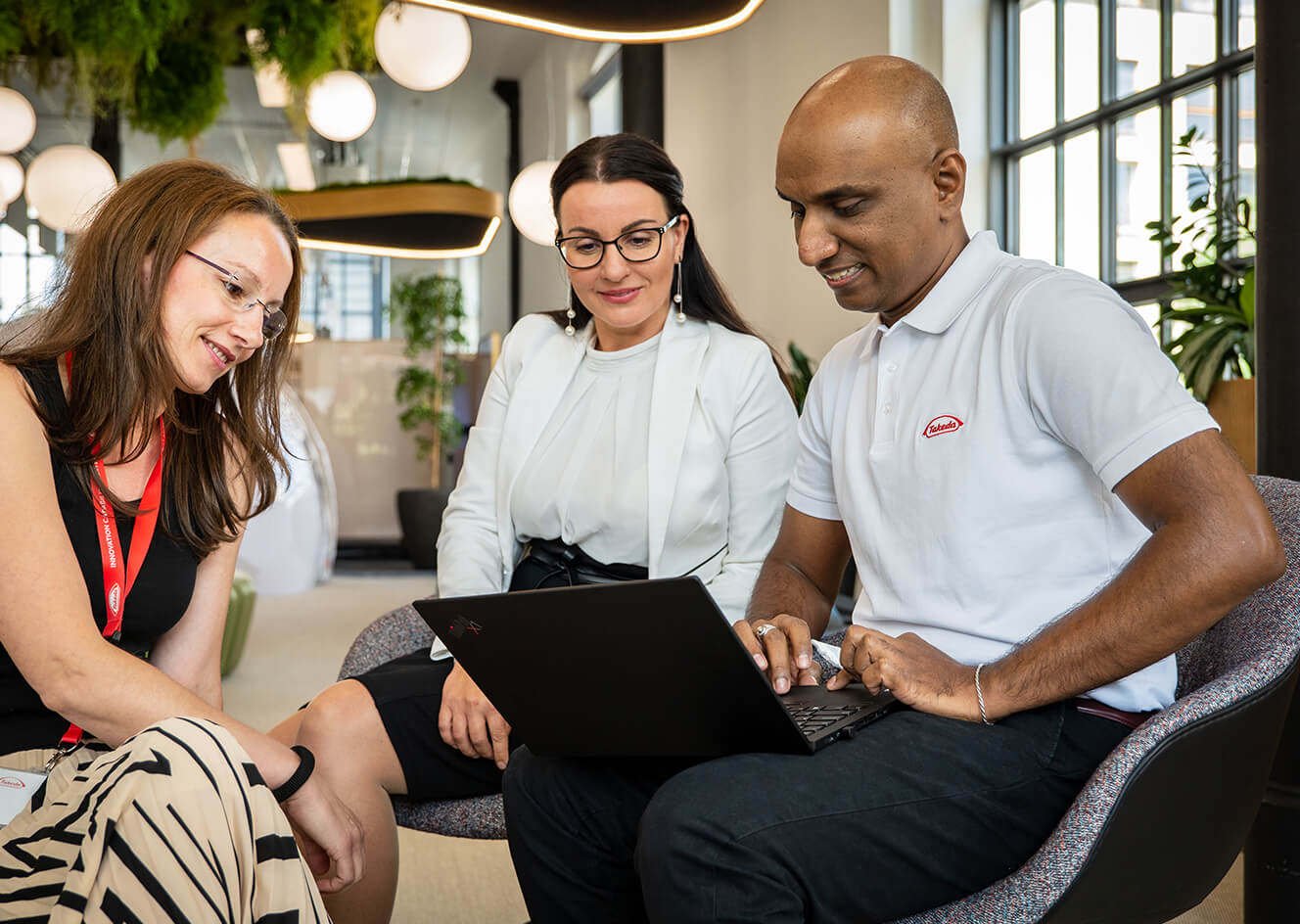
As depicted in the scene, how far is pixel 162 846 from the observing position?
1.15 m

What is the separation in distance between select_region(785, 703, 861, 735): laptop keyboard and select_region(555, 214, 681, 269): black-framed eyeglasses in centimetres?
97

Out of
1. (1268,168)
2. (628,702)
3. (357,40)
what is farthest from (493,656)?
(357,40)

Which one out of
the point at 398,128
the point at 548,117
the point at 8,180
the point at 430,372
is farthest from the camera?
the point at 398,128

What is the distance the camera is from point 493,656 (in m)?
1.36

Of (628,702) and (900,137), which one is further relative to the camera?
(900,137)

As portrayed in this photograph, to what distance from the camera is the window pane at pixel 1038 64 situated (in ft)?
19.3

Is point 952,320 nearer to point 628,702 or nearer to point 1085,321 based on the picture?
point 1085,321

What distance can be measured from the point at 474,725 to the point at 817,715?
0.60m

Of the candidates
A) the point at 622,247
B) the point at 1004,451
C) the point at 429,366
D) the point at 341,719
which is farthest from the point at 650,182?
the point at 429,366

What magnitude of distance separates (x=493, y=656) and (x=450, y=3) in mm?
1811

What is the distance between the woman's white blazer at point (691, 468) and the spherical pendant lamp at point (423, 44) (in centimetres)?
373

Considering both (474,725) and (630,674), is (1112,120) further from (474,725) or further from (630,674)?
(630,674)

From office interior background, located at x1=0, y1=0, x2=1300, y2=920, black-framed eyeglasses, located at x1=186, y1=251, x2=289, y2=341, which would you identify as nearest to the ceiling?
office interior background, located at x1=0, y1=0, x2=1300, y2=920

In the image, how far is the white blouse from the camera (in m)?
2.06
